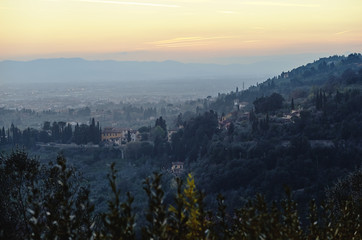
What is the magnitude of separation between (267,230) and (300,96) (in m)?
78.2

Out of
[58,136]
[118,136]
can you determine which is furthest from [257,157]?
[58,136]

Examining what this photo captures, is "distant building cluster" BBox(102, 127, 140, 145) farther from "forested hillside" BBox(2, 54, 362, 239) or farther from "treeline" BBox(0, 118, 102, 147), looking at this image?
"forested hillside" BBox(2, 54, 362, 239)

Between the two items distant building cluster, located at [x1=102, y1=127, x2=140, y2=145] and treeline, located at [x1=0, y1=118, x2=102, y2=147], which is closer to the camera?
treeline, located at [x1=0, y1=118, x2=102, y2=147]

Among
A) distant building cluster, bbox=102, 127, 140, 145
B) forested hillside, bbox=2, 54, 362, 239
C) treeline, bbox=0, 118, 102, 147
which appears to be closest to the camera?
forested hillside, bbox=2, 54, 362, 239

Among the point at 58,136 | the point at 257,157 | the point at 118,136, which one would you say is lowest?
the point at 118,136

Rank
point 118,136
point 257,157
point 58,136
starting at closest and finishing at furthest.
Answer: point 257,157 → point 58,136 → point 118,136

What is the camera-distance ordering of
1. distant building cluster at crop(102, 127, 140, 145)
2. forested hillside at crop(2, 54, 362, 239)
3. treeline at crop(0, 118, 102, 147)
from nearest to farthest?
forested hillside at crop(2, 54, 362, 239)
treeline at crop(0, 118, 102, 147)
distant building cluster at crop(102, 127, 140, 145)

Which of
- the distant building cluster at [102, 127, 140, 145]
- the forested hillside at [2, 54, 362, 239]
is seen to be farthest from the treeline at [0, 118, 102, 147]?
the forested hillside at [2, 54, 362, 239]

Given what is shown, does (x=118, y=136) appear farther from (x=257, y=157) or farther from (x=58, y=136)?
(x=257, y=157)

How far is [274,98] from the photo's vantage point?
66.9 m

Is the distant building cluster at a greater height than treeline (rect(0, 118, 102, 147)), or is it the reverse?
treeline (rect(0, 118, 102, 147))

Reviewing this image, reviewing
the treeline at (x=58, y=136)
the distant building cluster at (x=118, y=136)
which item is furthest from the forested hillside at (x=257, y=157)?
the treeline at (x=58, y=136)

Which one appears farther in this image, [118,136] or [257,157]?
[118,136]

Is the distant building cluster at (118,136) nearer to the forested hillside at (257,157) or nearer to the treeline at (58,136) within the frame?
the treeline at (58,136)
